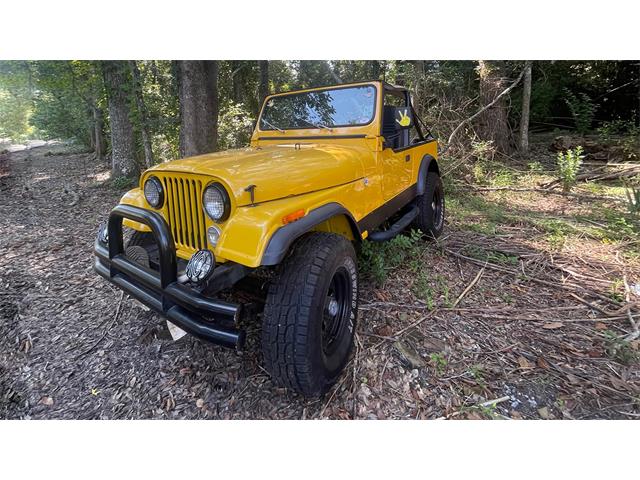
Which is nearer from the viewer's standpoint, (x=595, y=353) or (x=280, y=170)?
(x=280, y=170)

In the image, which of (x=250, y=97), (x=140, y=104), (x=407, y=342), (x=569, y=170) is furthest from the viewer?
(x=250, y=97)

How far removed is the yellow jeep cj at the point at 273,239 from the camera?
1.89 metres

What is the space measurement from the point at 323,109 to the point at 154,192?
5.82 ft

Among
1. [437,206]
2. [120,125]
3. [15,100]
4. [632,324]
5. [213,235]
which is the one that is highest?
[15,100]

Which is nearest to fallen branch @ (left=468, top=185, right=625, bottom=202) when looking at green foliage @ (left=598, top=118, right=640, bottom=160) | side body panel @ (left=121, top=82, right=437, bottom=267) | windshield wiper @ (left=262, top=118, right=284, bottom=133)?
green foliage @ (left=598, top=118, right=640, bottom=160)

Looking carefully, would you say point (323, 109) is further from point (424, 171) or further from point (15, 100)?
point (15, 100)

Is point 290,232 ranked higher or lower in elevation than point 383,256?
higher

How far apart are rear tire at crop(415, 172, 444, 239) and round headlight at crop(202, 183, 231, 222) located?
2.70 meters

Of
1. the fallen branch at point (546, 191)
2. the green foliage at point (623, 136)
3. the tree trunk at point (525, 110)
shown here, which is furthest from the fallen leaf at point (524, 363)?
the green foliage at point (623, 136)

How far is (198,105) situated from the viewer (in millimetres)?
5297

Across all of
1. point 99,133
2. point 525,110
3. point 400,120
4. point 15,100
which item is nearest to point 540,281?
point 400,120

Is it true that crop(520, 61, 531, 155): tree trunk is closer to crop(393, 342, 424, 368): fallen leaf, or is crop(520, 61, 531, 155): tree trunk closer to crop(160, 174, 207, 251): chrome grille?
crop(393, 342, 424, 368): fallen leaf

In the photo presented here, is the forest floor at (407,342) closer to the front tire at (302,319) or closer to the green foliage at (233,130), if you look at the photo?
the front tire at (302,319)

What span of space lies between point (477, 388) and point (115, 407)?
223 cm
